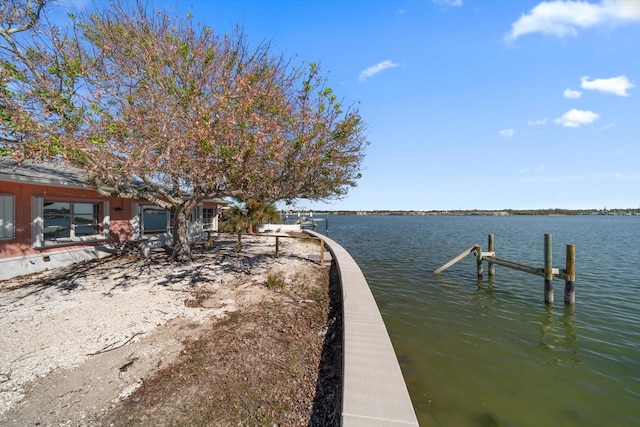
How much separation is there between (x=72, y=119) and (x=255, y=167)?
5407 mm

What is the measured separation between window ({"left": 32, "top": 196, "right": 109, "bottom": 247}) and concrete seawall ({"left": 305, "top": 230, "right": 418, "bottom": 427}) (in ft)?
41.2

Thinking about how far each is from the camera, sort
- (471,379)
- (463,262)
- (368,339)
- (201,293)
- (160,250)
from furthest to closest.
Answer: (463,262) < (160,250) < (201,293) < (471,379) < (368,339)

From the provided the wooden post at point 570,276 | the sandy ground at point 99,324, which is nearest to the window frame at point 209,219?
the sandy ground at point 99,324

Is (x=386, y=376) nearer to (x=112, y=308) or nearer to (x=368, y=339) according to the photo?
(x=368, y=339)

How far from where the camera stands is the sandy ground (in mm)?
3955

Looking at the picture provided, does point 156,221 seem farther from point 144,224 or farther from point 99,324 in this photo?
point 99,324

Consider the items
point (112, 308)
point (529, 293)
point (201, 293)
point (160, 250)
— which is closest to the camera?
point (112, 308)

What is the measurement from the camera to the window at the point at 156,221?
17.0 meters

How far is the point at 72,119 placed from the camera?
26.0 feet

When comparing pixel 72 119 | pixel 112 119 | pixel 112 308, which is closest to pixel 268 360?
pixel 112 308

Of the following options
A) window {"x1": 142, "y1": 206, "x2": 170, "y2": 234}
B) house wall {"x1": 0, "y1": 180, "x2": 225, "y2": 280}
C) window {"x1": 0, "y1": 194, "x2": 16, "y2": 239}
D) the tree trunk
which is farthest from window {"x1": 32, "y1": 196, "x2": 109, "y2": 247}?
the tree trunk

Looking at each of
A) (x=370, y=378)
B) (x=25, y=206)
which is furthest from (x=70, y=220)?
(x=370, y=378)

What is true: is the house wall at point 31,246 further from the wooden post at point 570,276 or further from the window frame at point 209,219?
the wooden post at point 570,276

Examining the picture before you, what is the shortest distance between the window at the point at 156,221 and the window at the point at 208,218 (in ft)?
11.7
